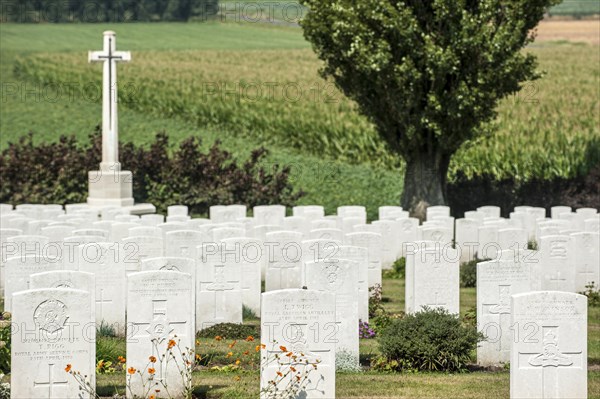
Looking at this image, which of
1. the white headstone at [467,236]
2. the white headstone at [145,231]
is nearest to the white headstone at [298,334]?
the white headstone at [145,231]

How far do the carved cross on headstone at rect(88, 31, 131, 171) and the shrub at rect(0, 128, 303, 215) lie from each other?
401 cm

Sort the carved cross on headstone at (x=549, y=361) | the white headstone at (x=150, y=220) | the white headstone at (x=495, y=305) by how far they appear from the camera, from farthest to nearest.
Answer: the white headstone at (x=150, y=220) → the white headstone at (x=495, y=305) → the carved cross on headstone at (x=549, y=361)

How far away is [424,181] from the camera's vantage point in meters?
28.3

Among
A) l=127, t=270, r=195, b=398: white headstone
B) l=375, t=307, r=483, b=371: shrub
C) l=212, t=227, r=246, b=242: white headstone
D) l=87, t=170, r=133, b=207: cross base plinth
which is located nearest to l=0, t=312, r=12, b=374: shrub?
l=127, t=270, r=195, b=398: white headstone

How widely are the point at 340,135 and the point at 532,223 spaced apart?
15.1m

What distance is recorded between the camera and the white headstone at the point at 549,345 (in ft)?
37.8

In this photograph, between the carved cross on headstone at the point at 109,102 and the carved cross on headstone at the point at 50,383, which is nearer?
the carved cross on headstone at the point at 50,383

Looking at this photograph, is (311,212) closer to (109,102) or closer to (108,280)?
(109,102)

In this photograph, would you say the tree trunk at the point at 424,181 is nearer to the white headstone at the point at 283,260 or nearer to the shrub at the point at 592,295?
the shrub at the point at 592,295

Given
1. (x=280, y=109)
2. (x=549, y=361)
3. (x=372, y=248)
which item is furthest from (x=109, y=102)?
(x=549, y=361)

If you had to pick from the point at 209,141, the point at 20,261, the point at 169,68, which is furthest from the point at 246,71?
the point at 20,261

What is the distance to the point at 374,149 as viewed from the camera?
122 feet

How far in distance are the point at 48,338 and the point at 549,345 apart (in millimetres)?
4755

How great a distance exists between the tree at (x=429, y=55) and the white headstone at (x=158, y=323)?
14.6 meters
